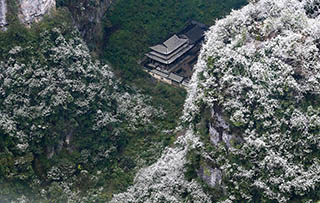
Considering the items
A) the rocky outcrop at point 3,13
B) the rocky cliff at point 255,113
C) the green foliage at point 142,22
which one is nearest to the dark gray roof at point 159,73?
the green foliage at point 142,22

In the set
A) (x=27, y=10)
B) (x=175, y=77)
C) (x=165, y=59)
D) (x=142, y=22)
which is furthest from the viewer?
(x=142, y=22)

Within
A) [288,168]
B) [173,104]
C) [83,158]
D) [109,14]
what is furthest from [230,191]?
[109,14]

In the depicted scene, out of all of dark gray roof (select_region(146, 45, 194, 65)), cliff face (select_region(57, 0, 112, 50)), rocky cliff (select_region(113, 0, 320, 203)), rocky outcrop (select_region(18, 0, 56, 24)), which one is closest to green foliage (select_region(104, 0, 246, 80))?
dark gray roof (select_region(146, 45, 194, 65))

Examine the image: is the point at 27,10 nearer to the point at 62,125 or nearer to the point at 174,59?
the point at 62,125

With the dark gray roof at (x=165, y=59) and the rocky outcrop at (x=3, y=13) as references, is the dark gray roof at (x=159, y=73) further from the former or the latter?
the rocky outcrop at (x=3, y=13)

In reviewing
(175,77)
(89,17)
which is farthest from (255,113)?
(89,17)

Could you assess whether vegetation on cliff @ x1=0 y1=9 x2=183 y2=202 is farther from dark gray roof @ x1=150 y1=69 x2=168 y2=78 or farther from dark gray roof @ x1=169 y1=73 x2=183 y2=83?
dark gray roof @ x1=150 y1=69 x2=168 y2=78
